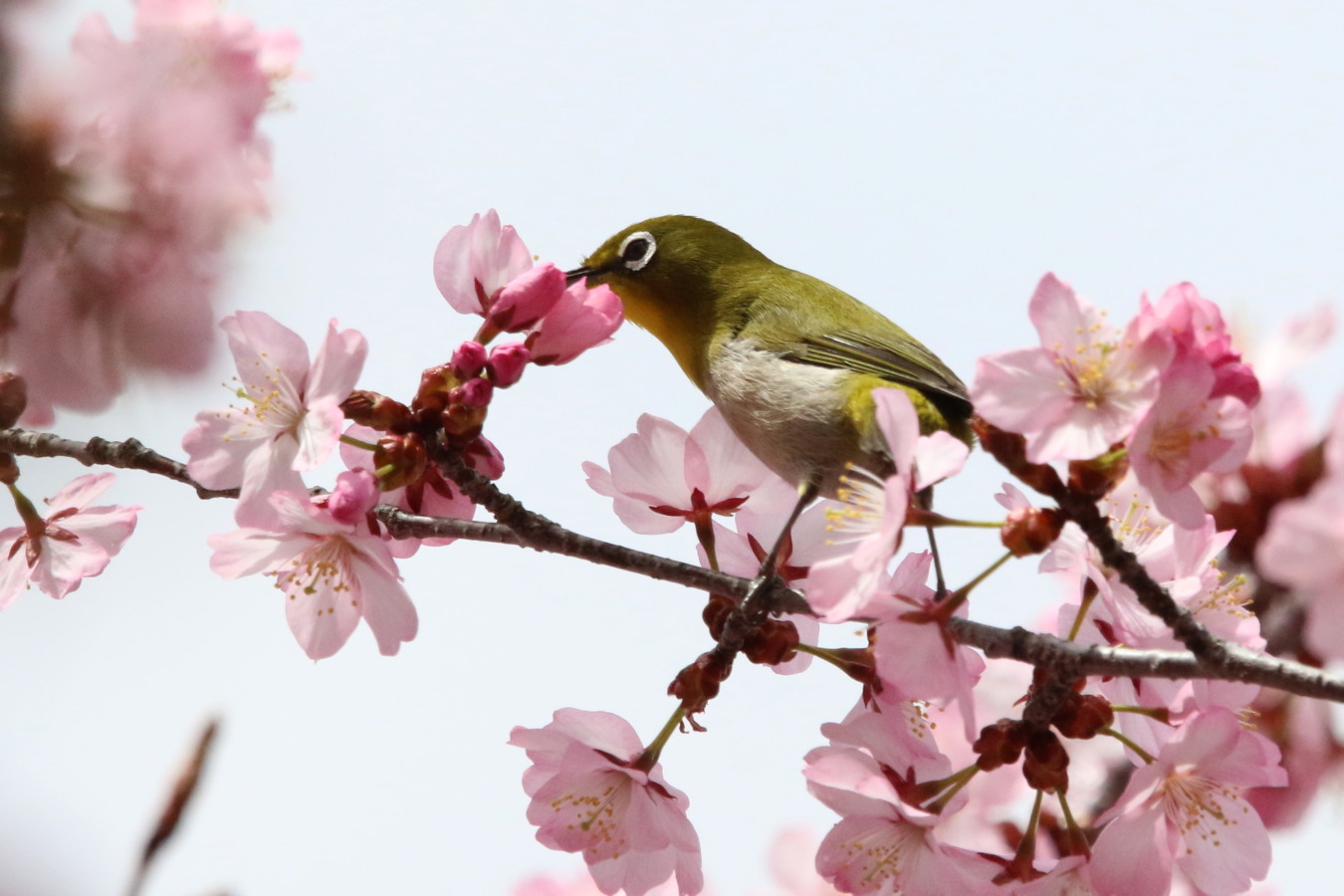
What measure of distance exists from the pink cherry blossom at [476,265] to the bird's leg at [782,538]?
2.11ft

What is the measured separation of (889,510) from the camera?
1.39 meters

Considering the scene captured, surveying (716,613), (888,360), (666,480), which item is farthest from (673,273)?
(716,613)

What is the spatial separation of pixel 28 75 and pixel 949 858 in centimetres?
172

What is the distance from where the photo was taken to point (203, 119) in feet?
7.89

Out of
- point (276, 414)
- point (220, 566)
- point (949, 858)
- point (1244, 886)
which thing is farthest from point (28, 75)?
point (1244, 886)

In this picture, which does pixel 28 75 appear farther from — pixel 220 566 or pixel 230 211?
pixel 220 566

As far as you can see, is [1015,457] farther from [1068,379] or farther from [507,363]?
[507,363]

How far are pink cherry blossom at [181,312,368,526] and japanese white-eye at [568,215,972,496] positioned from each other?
98 cm

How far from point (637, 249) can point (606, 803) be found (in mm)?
1711

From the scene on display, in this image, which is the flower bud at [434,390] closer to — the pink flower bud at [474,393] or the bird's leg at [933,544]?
the pink flower bud at [474,393]

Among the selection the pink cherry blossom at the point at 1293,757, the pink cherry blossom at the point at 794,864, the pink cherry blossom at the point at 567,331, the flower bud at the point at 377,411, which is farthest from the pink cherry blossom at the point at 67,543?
the pink cherry blossom at the point at 1293,757

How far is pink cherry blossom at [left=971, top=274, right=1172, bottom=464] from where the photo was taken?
4.46 ft

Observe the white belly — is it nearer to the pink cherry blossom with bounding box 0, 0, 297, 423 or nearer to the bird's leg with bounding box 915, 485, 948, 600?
the bird's leg with bounding box 915, 485, 948, 600

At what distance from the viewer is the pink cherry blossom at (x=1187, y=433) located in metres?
1.36
